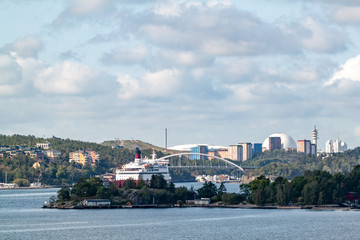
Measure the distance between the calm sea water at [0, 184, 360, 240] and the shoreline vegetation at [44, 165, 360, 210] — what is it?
487cm

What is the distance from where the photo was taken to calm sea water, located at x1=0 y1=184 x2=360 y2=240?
8781 cm

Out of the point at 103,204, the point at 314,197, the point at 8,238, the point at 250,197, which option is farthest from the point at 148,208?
the point at 8,238

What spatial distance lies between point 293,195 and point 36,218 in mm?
42061

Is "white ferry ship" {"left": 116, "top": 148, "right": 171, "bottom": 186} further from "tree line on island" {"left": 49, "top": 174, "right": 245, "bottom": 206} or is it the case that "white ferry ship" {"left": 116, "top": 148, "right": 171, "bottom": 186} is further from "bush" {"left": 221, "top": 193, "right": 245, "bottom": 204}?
"bush" {"left": 221, "top": 193, "right": 245, "bottom": 204}

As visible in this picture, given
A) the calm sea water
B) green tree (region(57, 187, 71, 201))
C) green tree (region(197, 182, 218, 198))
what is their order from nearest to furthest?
the calm sea water, green tree (region(57, 187, 71, 201)), green tree (region(197, 182, 218, 198))

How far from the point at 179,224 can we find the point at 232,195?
33.4 meters

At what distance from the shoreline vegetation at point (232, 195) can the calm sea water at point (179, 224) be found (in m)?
4.87

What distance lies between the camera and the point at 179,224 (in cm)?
9869

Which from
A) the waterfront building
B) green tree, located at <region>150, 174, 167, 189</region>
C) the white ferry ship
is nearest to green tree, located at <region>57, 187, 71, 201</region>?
the waterfront building

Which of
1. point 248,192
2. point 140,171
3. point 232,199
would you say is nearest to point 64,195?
point 140,171

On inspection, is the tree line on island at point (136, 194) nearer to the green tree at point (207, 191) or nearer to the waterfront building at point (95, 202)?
the green tree at point (207, 191)

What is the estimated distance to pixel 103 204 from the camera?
127500mm

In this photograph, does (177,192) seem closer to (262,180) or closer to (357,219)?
(262,180)

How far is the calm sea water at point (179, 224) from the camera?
8781 centimetres
